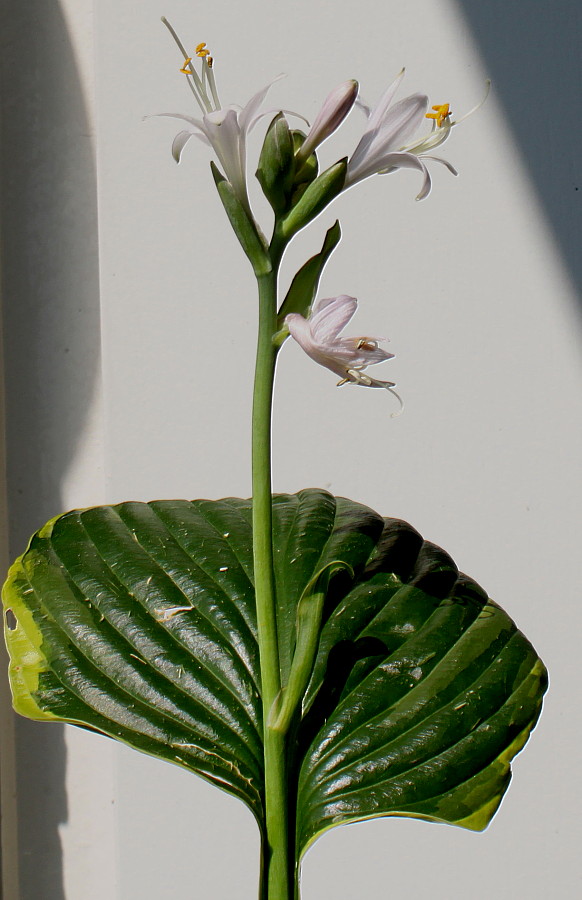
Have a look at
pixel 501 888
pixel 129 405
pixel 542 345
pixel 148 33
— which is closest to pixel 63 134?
pixel 148 33

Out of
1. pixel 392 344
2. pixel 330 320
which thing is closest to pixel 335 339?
pixel 330 320

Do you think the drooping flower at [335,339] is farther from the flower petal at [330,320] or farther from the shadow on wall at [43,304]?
the shadow on wall at [43,304]

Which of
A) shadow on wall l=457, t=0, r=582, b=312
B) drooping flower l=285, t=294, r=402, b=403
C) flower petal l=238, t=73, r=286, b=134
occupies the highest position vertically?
shadow on wall l=457, t=0, r=582, b=312

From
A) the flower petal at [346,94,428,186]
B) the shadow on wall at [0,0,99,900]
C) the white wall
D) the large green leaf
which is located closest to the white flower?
the flower petal at [346,94,428,186]

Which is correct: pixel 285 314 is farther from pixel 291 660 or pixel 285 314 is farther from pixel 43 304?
pixel 43 304

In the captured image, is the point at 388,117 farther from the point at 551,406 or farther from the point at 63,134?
the point at 63,134

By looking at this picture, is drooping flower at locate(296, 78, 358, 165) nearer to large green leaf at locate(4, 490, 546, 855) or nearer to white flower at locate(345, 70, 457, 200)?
white flower at locate(345, 70, 457, 200)
